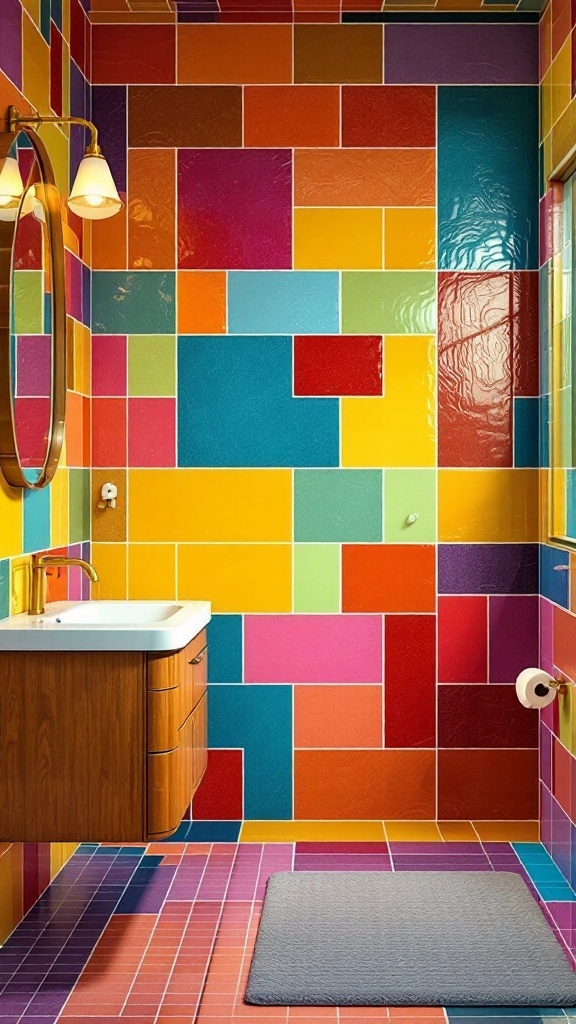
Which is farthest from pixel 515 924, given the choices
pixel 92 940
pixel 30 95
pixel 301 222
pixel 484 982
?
pixel 30 95

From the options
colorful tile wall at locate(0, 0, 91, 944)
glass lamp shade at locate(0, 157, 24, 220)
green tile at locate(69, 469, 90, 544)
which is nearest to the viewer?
glass lamp shade at locate(0, 157, 24, 220)

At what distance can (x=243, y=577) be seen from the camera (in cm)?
343

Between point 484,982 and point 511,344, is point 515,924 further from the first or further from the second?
point 511,344

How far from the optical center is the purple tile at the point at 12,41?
8.38 ft

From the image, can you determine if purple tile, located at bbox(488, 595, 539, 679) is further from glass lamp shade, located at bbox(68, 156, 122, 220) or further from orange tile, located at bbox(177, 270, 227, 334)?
glass lamp shade, located at bbox(68, 156, 122, 220)

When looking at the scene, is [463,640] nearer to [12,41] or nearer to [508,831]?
[508,831]

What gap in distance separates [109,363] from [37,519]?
2.61 ft

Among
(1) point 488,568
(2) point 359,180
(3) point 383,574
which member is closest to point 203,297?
(2) point 359,180

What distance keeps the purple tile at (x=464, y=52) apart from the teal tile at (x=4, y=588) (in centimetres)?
213

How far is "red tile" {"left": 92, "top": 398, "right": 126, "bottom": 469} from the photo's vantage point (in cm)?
344

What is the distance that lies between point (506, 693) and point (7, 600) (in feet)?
5.74

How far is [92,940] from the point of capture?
2.56 metres

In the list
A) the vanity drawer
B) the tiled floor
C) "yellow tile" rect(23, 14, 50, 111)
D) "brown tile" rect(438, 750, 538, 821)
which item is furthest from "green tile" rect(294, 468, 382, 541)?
"yellow tile" rect(23, 14, 50, 111)

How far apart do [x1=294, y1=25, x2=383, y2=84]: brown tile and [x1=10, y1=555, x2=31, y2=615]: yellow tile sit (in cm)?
193
